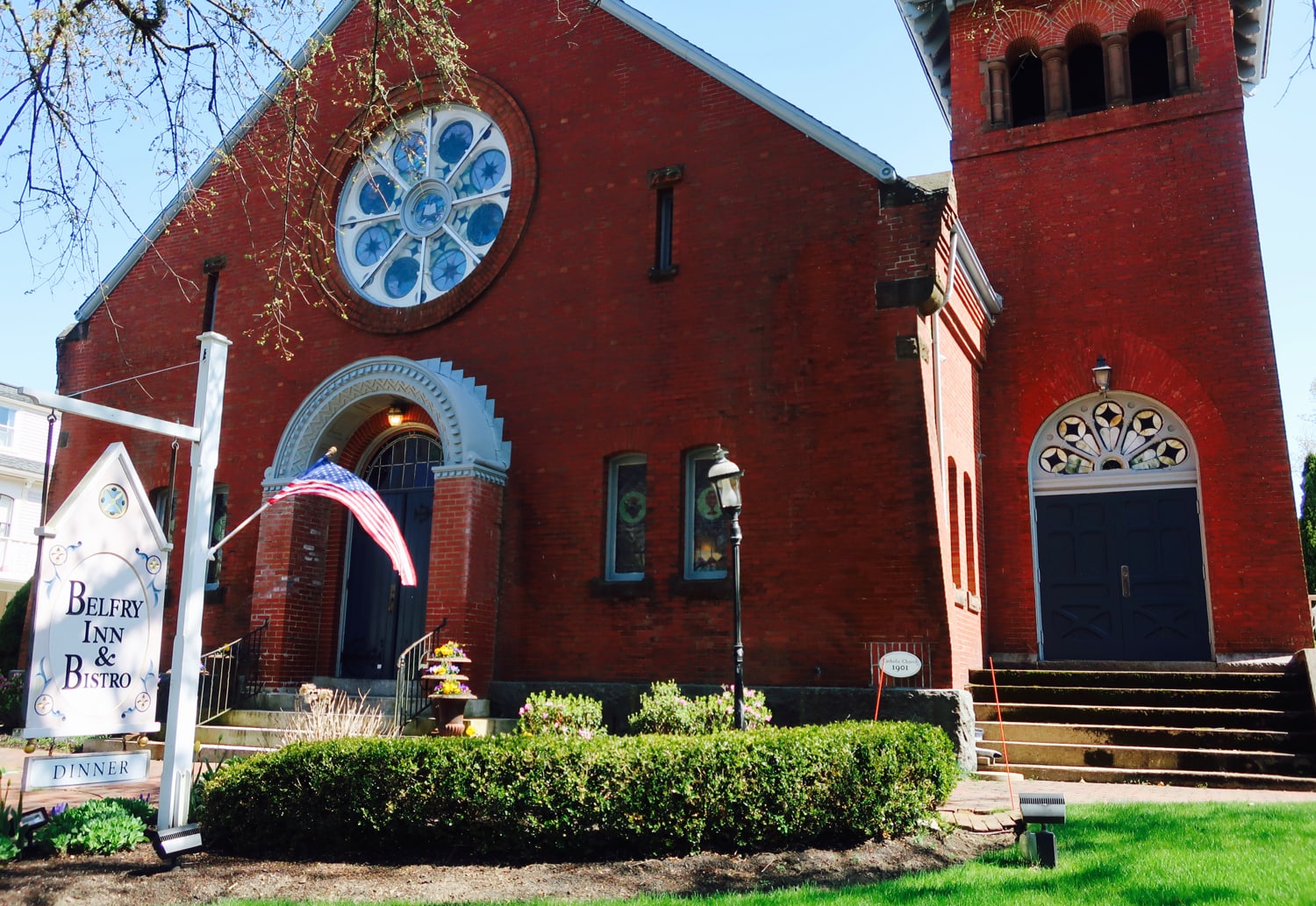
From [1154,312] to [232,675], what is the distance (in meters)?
13.7

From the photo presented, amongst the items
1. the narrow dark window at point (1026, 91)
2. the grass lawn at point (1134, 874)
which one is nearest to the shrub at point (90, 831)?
the grass lawn at point (1134, 874)

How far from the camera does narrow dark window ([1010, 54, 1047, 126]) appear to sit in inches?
682

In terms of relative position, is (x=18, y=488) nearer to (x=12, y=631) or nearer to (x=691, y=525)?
(x=12, y=631)

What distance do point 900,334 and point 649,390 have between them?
316 centimetres

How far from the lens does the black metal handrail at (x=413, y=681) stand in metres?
12.1

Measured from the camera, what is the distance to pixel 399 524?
14930mm

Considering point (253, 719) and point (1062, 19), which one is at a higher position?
point (1062, 19)

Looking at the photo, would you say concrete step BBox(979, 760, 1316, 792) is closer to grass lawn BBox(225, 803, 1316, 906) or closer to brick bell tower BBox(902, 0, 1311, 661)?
grass lawn BBox(225, 803, 1316, 906)

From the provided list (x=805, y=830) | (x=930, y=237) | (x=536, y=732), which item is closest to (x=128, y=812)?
(x=536, y=732)

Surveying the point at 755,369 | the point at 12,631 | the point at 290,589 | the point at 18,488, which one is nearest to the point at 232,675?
the point at 290,589

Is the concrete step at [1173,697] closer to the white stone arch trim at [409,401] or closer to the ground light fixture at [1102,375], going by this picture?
the ground light fixture at [1102,375]

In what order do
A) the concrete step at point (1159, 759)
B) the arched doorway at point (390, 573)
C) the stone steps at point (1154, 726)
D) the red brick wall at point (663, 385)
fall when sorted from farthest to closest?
1. the arched doorway at point (390, 573)
2. the red brick wall at point (663, 385)
3. the stone steps at point (1154, 726)
4. the concrete step at point (1159, 759)

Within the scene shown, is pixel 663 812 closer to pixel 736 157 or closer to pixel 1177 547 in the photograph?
pixel 736 157

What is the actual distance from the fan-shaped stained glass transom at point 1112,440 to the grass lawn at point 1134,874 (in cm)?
786
